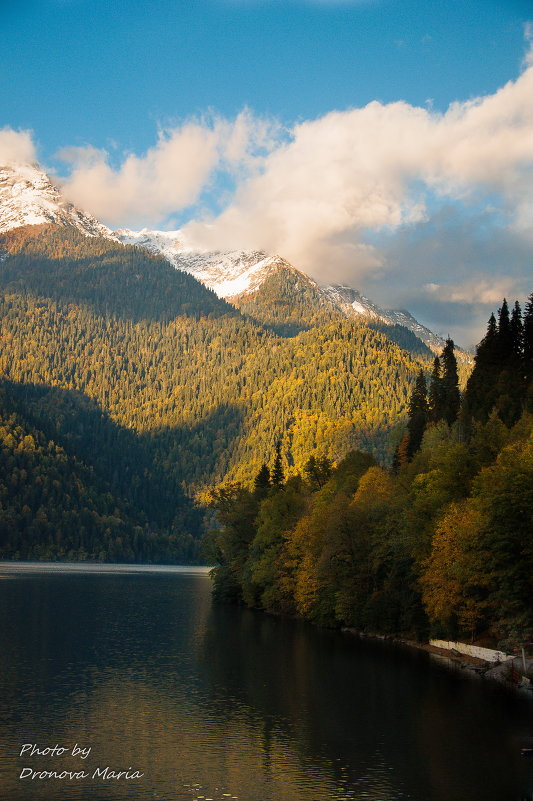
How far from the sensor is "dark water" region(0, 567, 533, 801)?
39000mm

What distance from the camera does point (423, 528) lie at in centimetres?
8869

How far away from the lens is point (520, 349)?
140 metres

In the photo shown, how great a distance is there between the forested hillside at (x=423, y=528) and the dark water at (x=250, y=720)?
7.70 metres

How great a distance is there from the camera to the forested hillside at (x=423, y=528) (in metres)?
70.9

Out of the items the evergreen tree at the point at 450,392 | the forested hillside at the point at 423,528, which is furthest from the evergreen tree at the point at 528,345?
the evergreen tree at the point at 450,392

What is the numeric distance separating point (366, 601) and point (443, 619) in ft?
68.0

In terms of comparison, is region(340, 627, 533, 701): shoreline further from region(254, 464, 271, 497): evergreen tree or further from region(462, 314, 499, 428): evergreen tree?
region(254, 464, 271, 497): evergreen tree

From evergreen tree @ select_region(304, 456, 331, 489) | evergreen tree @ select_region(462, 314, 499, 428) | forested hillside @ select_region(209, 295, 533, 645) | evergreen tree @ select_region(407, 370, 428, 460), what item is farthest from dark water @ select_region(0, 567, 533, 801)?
evergreen tree @ select_region(407, 370, 428, 460)

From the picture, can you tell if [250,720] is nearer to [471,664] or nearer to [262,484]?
[471,664]

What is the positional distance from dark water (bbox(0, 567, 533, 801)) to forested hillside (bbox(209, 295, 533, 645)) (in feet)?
25.3

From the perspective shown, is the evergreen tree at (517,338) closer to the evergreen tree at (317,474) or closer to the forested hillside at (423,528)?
the forested hillside at (423,528)

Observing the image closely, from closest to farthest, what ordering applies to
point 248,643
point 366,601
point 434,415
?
point 248,643 < point 366,601 < point 434,415

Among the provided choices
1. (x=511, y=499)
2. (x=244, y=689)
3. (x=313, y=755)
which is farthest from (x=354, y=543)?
(x=313, y=755)

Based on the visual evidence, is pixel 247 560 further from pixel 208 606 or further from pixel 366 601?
pixel 366 601
